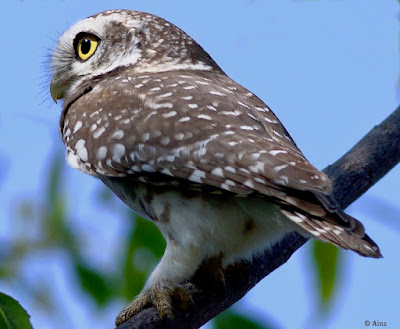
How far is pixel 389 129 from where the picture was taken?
12.5ft

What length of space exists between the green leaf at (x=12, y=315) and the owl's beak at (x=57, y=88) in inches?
100

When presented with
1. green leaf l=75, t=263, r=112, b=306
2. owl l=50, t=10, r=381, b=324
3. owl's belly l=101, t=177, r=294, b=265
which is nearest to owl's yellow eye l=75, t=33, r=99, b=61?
owl l=50, t=10, r=381, b=324

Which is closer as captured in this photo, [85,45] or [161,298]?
[161,298]

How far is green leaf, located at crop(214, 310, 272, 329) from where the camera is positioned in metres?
2.26

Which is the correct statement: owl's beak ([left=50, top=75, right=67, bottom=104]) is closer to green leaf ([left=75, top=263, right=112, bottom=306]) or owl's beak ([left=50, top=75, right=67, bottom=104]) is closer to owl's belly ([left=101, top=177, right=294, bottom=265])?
owl's belly ([left=101, top=177, right=294, bottom=265])

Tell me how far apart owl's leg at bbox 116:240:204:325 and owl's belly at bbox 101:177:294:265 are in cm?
4

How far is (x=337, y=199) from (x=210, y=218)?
0.92 metres

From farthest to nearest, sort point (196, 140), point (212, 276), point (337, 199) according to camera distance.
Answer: point (337, 199)
point (212, 276)
point (196, 140)

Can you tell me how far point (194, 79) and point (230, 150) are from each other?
88 cm

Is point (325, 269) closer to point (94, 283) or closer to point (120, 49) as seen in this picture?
point (94, 283)

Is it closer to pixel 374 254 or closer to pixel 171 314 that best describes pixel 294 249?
pixel 171 314

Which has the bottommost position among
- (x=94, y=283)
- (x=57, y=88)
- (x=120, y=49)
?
(x=57, y=88)

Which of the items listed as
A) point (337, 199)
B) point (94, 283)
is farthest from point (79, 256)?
point (337, 199)

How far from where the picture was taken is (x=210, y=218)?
2.89 meters
